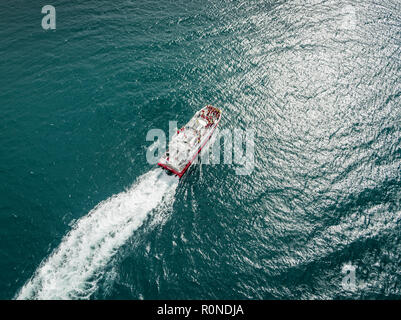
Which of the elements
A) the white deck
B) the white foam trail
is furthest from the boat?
the white foam trail

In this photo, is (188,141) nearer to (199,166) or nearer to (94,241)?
(199,166)

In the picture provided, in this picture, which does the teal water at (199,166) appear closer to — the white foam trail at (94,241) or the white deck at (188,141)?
the white foam trail at (94,241)

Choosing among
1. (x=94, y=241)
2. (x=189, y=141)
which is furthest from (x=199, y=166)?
(x=94, y=241)

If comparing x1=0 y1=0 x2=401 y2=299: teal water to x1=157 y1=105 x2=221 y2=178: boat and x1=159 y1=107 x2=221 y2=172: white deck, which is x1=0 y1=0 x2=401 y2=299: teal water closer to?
x1=157 y1=105 x2=221 y2=178: boat

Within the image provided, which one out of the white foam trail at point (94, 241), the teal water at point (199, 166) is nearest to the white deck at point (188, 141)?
the teal water at point (199, 166)
